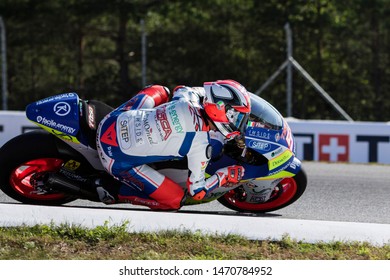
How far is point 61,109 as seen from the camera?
6.62 meters

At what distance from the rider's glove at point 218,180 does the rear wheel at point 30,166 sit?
1.18m

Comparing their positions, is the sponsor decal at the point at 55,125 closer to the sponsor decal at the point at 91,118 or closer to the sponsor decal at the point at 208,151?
the sponsor decal at the point at 91,118

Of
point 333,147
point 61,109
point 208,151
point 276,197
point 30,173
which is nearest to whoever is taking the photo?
point 208,151

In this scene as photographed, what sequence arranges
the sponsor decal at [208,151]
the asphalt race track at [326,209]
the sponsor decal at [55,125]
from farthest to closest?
the sponsor decal at [55,125] → the sponsor decal at [208,151] → the asphalt race track at [326,209]

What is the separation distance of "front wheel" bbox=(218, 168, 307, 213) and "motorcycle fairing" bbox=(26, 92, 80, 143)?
1.48 metres

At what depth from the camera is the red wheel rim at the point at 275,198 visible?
6918 mm

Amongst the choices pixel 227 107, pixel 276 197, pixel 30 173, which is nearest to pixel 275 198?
pixel 276 197

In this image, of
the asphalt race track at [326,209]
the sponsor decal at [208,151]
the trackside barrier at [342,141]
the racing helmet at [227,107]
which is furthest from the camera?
the trackside barrier at [342,141]

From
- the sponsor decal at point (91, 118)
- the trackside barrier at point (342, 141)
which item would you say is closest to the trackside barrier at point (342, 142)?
the trackside barrier at point (342, 141)

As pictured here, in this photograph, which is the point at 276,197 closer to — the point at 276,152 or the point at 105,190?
the point at 276,152

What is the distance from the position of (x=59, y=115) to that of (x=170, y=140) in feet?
3.21

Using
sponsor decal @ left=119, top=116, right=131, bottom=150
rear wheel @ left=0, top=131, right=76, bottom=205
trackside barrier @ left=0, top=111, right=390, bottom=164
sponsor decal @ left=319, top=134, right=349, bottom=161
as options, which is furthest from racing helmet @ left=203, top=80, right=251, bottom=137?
sponsor decal @ left=319, top=134, right=349, bottom=161

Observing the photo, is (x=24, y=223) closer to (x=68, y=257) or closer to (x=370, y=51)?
(x=68, y=257)
